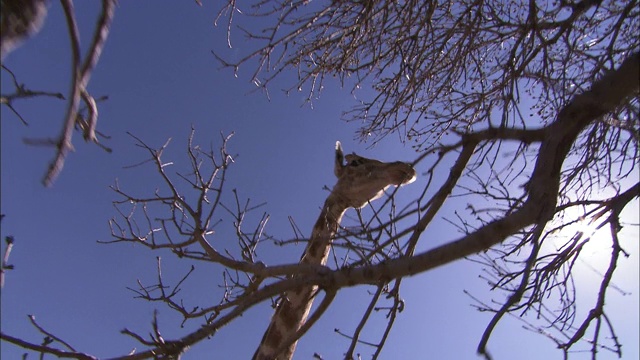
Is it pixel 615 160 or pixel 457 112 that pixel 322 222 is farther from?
pixel 615 160

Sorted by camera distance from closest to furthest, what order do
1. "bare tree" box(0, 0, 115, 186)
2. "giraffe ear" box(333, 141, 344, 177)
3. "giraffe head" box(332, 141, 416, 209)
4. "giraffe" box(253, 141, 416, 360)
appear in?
1. "bare tree" box(0, 0, 115, 186)
2. "giraffe" box(253, 141, 416, 360)
3. "giraffe head" box(332, 141, 416, 209)
4. "giraffe ear" box(333, 141, 344, 177)

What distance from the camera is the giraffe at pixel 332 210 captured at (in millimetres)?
3609

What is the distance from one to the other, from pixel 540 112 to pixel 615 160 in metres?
0.71

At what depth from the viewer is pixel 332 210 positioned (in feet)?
13.8

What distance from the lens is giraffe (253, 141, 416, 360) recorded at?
3.61m

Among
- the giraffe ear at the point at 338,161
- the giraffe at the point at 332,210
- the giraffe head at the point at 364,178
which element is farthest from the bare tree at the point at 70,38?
the giraffe ear at the point at 338,161

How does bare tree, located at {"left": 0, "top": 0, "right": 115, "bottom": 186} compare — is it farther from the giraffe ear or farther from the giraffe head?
the giraffe ear

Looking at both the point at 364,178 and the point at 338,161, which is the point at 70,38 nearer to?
the point at 364,178

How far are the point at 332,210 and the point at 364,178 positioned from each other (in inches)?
16.9

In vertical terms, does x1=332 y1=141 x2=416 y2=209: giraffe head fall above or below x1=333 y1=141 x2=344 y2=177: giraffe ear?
below

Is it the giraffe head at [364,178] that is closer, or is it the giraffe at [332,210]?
the giraffe at [332,210]

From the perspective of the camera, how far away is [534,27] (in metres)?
3.31

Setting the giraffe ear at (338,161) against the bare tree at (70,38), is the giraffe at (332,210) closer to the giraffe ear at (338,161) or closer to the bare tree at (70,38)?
the giraffe ear at (338,161)

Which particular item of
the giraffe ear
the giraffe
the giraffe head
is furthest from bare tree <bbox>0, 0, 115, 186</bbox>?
the giraffe ear
